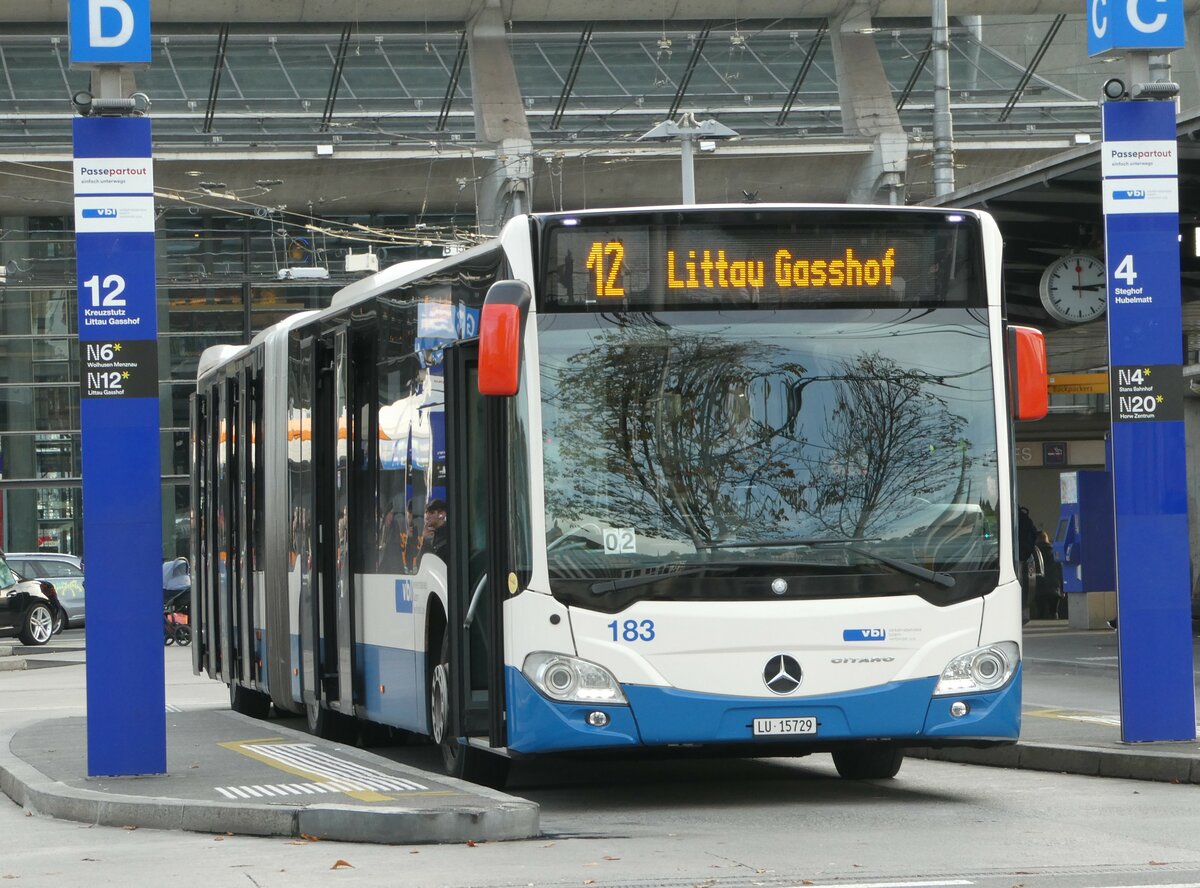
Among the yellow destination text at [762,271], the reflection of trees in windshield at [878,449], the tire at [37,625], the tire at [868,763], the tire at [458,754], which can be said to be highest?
the yellow destination text at [762,271]

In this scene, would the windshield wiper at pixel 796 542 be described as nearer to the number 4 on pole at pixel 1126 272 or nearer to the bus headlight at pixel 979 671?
the bus headlight at pixel 979 671

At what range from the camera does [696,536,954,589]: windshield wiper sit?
33.8ft

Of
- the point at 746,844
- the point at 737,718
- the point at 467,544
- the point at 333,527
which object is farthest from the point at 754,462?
the point at 333,527

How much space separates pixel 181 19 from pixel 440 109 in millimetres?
5192

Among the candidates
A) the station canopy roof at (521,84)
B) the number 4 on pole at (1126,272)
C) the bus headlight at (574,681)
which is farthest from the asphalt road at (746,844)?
the station canopy roof at (521,84)

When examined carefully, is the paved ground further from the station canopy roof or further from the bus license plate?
the station canopy roof

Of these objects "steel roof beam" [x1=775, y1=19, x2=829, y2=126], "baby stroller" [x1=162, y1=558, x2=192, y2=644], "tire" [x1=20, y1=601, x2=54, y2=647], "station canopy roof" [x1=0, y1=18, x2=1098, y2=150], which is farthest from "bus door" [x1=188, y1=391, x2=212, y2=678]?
Answer: "steel roof beam" [x1=775, y1=19, x2=829, y2=126]

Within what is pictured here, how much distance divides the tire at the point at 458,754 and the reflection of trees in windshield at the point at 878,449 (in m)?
2.26

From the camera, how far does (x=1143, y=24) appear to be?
12.4m

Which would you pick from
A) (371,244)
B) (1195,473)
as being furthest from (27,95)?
(1195,473)

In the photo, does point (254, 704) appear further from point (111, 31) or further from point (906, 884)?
point (906, 884)

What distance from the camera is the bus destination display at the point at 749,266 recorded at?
34.5 feet

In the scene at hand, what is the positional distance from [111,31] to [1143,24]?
5790 mm

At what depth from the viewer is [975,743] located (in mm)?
10617
